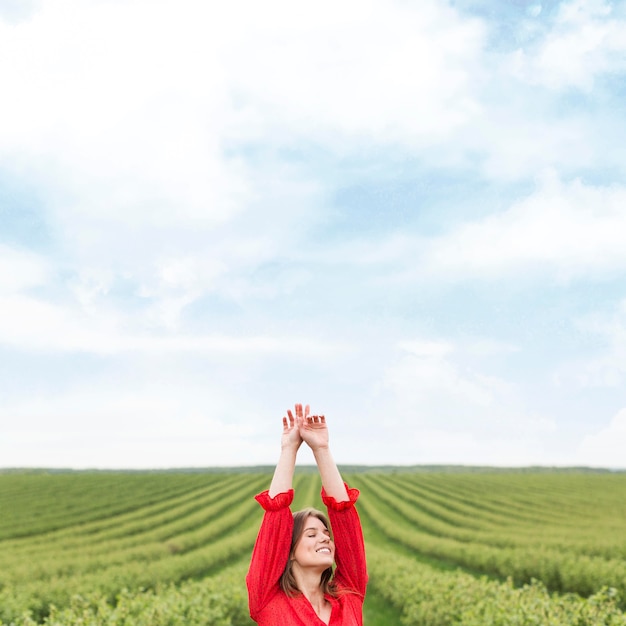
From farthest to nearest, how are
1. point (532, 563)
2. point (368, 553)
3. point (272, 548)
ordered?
1. point (368, 553)
2. point (532, 563)
3. point (272, 548)

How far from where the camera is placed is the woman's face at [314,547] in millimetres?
2689

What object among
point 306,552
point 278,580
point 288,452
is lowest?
point 278,580

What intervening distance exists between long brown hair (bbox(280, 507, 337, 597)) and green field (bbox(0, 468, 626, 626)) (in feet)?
21.0

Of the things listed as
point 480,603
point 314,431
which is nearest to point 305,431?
point 314,431

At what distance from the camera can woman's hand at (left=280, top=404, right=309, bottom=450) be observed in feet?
9.08

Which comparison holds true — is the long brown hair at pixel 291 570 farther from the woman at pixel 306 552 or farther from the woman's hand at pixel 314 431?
the woman's hand at pixel 314 431

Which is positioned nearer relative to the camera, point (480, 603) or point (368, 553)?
point (480, 603)

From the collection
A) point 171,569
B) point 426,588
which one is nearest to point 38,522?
point 171,569

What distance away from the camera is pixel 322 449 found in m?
2.77

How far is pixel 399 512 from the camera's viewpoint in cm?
3650

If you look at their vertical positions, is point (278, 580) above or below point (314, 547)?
below

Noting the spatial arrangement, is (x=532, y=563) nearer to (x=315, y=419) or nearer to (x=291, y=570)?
(x=291, y=570)

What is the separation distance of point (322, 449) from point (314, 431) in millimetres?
87

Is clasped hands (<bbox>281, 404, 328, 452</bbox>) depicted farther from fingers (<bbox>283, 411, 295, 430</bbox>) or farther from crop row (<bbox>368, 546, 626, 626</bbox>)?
crop row (<bbox>368, 546, 626, 626</bbox>)
